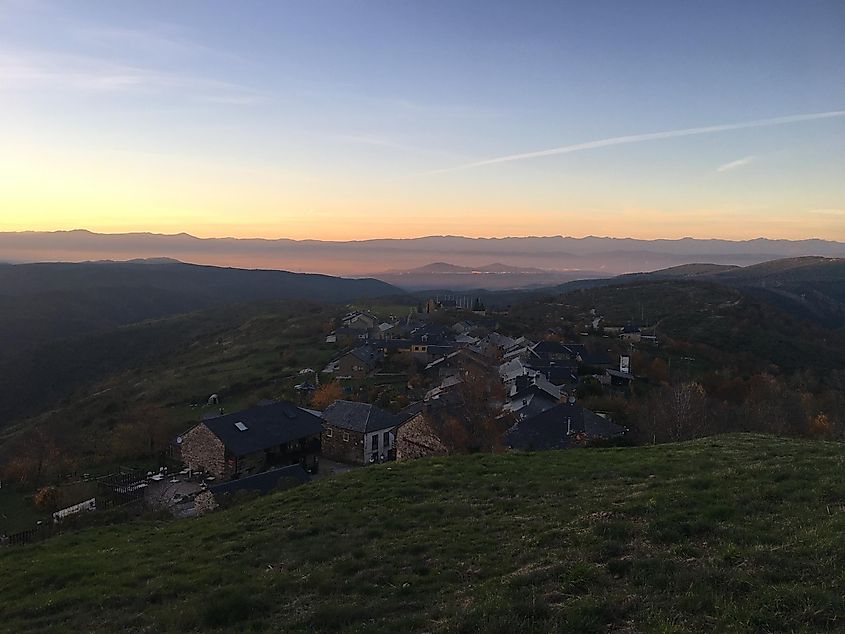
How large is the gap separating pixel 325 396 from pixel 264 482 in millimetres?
30946

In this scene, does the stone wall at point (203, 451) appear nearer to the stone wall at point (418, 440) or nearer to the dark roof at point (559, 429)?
the stone wall at point (418, 440)

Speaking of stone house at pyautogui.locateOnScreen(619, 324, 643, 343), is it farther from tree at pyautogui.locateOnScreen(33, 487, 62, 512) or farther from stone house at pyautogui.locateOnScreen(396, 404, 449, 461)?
tree at pyautogui.locateOnScreen(33, 487, 62, 512)

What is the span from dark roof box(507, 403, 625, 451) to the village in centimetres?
8

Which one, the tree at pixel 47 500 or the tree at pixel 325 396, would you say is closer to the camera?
the tree at pixel 47 500

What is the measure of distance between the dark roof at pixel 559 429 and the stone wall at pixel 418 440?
15.7 ft

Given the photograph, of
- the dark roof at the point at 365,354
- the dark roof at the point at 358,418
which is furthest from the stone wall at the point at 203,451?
the dark roof at the point at 365,354

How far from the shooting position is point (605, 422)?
125 ft

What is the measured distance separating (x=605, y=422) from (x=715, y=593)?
31.6 metres

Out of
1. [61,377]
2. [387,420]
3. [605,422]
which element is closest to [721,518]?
[605,422]

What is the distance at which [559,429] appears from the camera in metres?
35.5

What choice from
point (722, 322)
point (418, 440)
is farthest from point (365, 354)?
point (722, 322)

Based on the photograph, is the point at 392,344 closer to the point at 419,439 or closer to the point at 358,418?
the point at 358,418

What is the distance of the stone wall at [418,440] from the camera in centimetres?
3631

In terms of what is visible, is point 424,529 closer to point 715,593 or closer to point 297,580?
point 297,580
